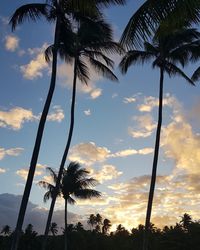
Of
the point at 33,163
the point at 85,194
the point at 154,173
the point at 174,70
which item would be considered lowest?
the point at 33,163

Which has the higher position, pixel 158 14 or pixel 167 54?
pixel 167 54

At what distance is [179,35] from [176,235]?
123ft

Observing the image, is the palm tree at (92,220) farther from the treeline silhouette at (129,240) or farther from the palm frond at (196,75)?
the palm frond at (196,75)

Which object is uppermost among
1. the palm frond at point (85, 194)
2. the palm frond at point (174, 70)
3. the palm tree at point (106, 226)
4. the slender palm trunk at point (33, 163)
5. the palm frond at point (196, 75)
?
the palm tree at point (106, 226)

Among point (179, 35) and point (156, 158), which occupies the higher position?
point (179, 35)

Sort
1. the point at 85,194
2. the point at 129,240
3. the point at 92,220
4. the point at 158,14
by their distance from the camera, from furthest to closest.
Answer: the point at 92,220 < the point at 129,240 < the point at 85,194 < the point at 158,14

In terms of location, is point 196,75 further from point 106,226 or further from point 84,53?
point 106,226

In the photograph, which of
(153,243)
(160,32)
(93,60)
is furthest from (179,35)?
(153,243)

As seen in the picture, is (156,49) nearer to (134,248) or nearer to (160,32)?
(160,32)

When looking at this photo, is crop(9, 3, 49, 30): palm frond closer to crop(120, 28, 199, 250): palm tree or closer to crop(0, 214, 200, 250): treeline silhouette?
crop(120, 28, 199, 250): palm tree

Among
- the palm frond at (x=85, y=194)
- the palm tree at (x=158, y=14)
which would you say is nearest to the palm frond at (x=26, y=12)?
the palm tree at (x=158, y=14)

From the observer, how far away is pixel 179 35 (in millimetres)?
26953

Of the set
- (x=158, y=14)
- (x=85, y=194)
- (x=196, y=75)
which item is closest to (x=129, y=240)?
(x=85, y=194)

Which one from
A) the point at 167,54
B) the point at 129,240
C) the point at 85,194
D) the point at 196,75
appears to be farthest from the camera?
the point at 129,240
